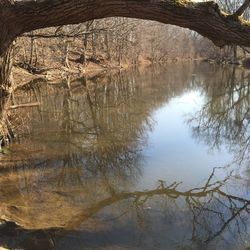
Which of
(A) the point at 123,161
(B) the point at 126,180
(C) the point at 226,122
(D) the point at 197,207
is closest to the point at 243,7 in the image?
(D) the point at 197,207

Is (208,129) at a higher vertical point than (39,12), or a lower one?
lower

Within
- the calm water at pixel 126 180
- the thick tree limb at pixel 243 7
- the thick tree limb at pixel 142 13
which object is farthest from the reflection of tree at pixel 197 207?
the thick tree limb at pixel 243 7

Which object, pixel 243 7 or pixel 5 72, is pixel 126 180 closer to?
pixel 5 72

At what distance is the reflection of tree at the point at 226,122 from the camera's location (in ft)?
45.6

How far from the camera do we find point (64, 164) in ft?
37.9

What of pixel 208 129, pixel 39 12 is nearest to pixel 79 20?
pixel 39 12

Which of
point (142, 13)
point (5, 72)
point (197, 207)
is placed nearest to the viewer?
point (142, 13)

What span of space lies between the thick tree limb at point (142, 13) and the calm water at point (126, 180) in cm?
343

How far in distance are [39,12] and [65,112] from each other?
42.9ft

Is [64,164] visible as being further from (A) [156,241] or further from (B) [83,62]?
(B) [83,62]

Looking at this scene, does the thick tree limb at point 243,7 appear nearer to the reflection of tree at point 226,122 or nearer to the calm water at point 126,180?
the calm water at point 126,180

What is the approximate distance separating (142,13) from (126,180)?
15.8 feet

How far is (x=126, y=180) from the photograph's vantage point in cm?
1031

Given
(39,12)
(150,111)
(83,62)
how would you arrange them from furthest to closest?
(83,62) < (150,111) < (39,12)
